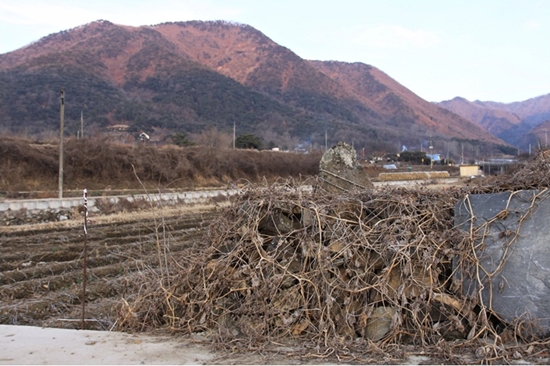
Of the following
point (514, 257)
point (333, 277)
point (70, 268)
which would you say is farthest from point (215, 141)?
point (514, 257)

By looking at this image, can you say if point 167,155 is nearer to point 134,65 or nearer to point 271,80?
point 134,65

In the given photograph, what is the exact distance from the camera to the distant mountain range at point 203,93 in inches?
3179

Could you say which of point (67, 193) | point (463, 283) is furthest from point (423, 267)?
point (67, 193)

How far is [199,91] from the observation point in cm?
10394

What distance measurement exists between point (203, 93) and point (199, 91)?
4.39ft

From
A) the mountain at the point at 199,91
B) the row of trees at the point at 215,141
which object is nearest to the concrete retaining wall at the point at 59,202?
the row of trees at the point at 215,141

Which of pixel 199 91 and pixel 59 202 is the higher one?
pixel 199 91

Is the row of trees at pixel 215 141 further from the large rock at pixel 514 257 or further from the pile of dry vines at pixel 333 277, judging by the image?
the large rock at pixel 514 257

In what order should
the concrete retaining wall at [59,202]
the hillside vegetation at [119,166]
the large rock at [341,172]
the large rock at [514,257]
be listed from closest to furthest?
the large rock at [514,257] → the large rock at [341,172] → the concrete retaining wall at [59,202] → the hillside vegetation at [119,166]

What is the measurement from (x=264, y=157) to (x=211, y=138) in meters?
9.44

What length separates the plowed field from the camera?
748 centimetres

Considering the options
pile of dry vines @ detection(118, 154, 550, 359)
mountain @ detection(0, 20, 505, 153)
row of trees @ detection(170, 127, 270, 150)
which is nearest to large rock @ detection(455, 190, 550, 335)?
pile of dry vines @ detection(118, 154, 550, 359)

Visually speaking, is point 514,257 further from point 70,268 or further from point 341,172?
point 70,268

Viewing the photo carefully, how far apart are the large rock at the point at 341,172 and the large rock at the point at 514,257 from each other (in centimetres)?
221
